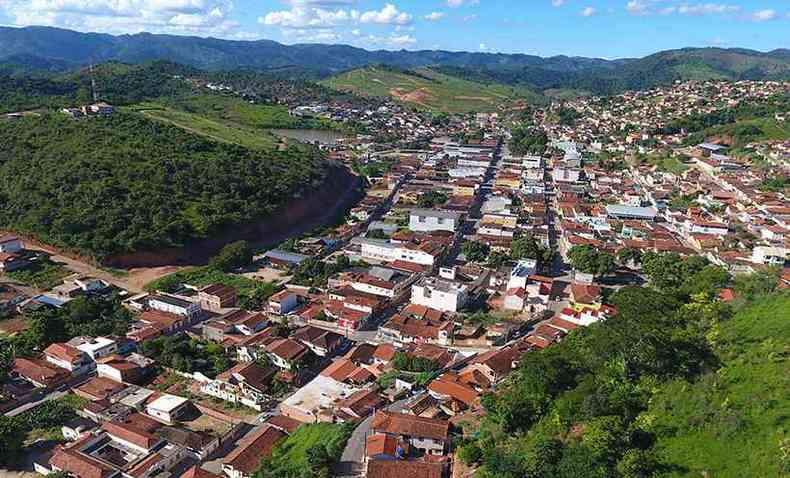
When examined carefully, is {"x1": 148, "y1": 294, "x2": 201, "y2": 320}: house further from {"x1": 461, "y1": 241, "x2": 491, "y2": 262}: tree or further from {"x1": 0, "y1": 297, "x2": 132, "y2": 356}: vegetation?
{"x1": 461, "y1": 241, "x2": 491, "y2": 262}: tree

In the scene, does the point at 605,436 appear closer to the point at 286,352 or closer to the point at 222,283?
the point at 286,352

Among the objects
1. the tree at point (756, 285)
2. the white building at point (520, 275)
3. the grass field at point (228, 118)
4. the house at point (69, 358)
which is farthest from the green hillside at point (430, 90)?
the house at point (69, 358)

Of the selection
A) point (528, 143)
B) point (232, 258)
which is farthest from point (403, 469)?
point (528, 143)

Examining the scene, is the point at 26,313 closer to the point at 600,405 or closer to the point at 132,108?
the point at 600,405

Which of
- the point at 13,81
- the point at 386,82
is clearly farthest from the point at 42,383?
the point at 386,82

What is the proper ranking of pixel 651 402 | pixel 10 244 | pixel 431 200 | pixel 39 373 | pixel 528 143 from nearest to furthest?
pixel 651 402 → pixel 39 373 → pixel 10 244 → pixel 431 200 → pixel 528 143

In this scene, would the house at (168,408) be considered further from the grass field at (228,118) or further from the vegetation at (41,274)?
the grass field at (228,118)
